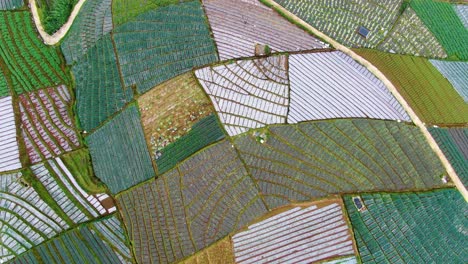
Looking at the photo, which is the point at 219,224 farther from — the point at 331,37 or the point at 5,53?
the point at 5,53

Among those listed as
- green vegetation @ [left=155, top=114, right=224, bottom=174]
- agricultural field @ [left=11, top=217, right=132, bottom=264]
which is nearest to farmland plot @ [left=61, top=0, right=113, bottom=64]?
green vegetation @ [left=155, top=114, right=224, bottom=174]

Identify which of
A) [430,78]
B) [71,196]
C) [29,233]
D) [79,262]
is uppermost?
[430,78]

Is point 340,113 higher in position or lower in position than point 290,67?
lower

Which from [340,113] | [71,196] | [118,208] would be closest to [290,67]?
[340,113]

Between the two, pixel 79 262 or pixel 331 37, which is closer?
pixel 79 262

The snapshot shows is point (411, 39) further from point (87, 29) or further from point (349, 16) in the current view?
point (87, 29)

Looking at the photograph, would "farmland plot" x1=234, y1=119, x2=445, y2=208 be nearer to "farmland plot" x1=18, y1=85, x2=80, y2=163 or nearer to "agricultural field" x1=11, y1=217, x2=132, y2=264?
"agricultural field" x1=11, y1=217, x2=132, y2=264

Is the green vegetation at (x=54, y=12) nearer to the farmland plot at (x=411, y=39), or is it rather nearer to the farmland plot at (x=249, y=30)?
the farmland plot at (x=249, y=30)
